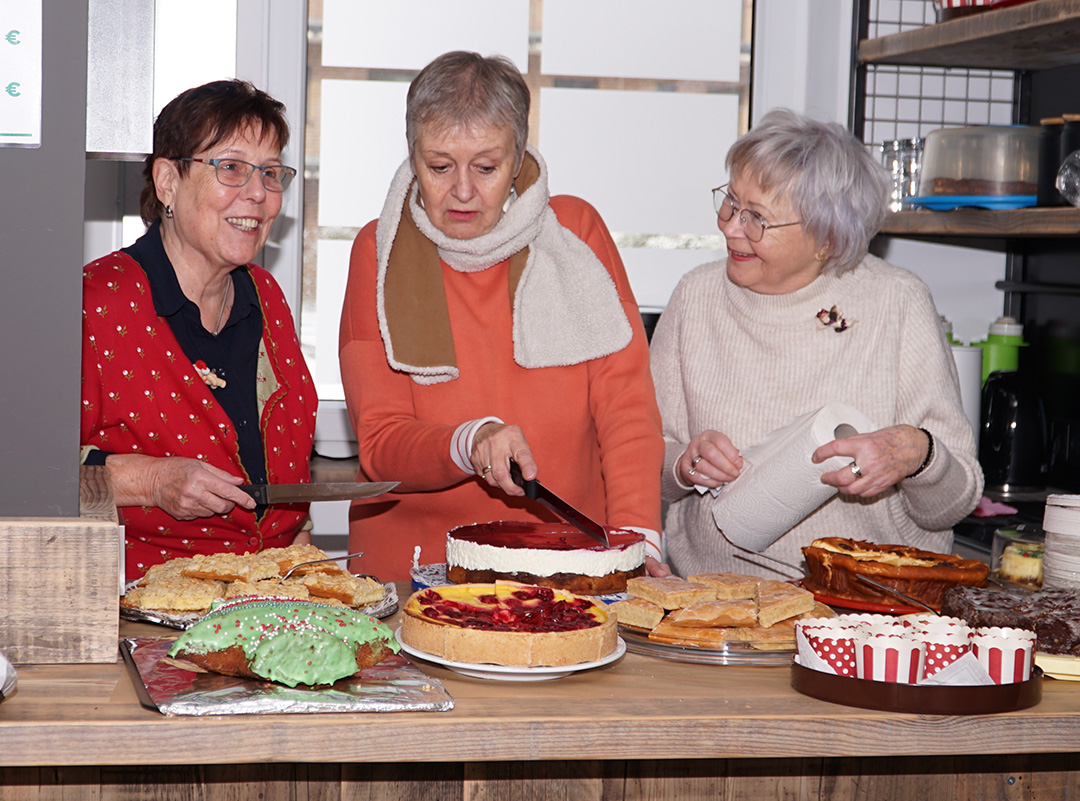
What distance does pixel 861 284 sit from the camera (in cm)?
207

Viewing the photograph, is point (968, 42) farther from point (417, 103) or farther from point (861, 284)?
point (417, 103)

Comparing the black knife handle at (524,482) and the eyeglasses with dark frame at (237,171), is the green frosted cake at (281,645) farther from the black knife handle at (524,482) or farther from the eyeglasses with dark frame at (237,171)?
the eyeglasses with dark frame at (237,171)

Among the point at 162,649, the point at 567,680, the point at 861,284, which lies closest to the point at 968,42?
the point at 861,284

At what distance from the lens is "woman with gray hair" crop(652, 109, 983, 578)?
6.49 ft

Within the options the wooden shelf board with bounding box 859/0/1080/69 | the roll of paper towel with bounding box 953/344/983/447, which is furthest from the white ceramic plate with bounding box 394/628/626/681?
the roll of paper towel with bounding box 953/344/983/447

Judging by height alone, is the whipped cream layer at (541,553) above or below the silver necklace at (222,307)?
below

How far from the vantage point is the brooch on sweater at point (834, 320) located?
2.05m

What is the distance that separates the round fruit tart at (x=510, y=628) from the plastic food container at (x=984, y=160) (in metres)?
1.60

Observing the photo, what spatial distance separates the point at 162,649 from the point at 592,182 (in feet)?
6.58

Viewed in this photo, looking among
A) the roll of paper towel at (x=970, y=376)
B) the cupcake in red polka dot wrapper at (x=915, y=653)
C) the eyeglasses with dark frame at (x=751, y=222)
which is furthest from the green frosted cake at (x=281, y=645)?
the roll of paper towel at (x=970, y=376)

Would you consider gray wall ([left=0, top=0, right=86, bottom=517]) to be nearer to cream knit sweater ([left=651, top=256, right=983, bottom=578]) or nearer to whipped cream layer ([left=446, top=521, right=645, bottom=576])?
whipped cream layer ([left=446, top=521, right=645, bottom=576])

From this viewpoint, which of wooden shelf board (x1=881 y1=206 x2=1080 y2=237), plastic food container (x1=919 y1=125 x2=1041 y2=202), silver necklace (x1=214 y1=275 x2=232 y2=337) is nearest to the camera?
silver necklace (x1=214 y1=275 x2=232 y2=337)

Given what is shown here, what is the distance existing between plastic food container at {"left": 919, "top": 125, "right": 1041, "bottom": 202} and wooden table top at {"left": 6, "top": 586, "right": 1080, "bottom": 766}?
149 cm

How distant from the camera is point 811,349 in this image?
2.06 meters
